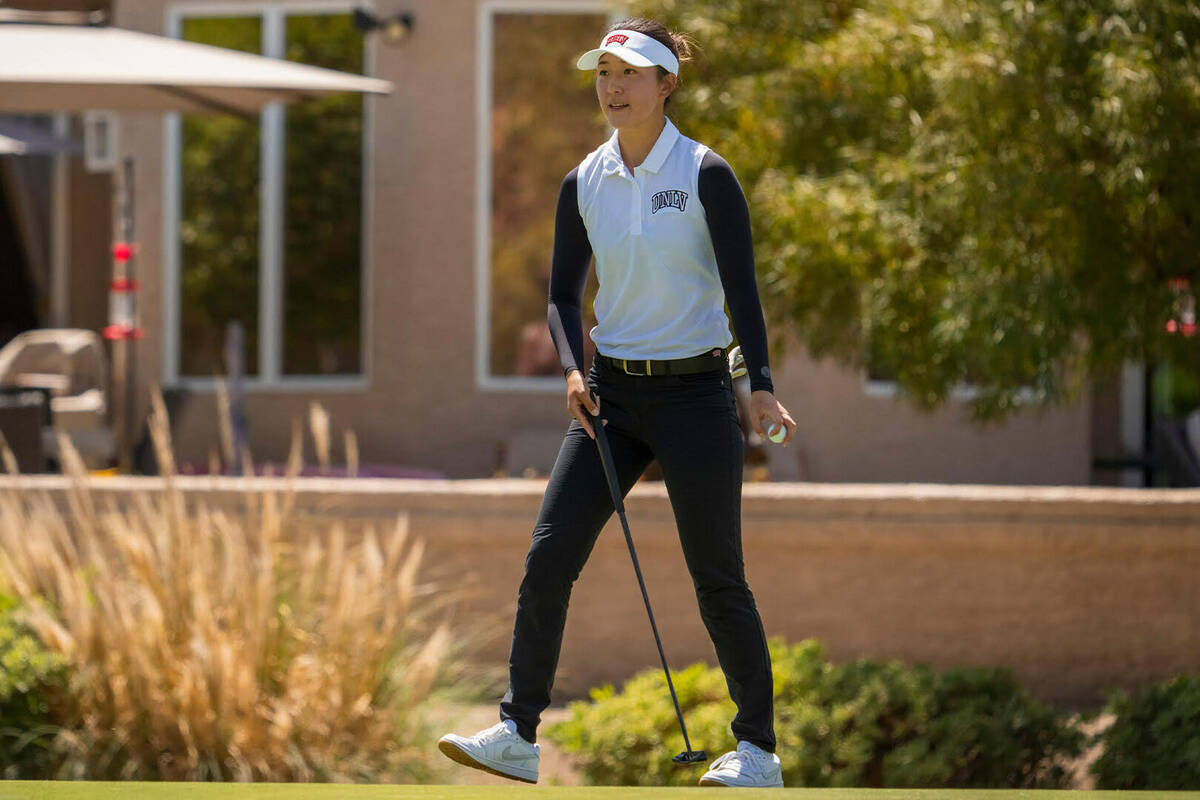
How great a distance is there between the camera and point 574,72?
35.8 feet

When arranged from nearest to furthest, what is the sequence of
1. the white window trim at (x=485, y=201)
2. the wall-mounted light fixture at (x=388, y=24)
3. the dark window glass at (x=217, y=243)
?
the wall-mounted light fixture at (x=388, y=24) → the white window trim at (x=485, y=201) → the dark window glass at (x=217, y=243)

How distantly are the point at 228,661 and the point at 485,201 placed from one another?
6443 millimetres

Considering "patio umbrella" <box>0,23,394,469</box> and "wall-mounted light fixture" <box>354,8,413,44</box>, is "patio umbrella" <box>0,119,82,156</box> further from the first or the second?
"patio umbrella" <box>0,23,394,469</box>

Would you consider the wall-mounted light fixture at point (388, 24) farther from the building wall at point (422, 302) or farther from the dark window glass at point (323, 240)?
the dark window glass at point (323, 240)

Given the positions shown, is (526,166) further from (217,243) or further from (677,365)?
(677,365)

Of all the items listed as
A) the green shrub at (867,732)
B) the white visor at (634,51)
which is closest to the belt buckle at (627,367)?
the white visor at (634,51)

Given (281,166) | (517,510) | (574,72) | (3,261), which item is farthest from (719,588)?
(3,261)

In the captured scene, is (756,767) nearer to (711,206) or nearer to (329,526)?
(711,206)

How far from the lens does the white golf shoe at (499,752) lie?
3445 millimetres

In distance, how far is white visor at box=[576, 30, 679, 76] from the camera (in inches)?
135

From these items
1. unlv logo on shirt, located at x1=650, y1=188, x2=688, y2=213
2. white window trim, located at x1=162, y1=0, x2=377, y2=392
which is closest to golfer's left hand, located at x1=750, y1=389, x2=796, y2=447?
unlv logo on shirt, located at x1=650, y1=188, x2=688, y2=213

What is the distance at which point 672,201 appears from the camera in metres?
3.46

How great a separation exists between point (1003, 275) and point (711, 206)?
6.97ft

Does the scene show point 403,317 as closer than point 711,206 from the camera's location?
No
